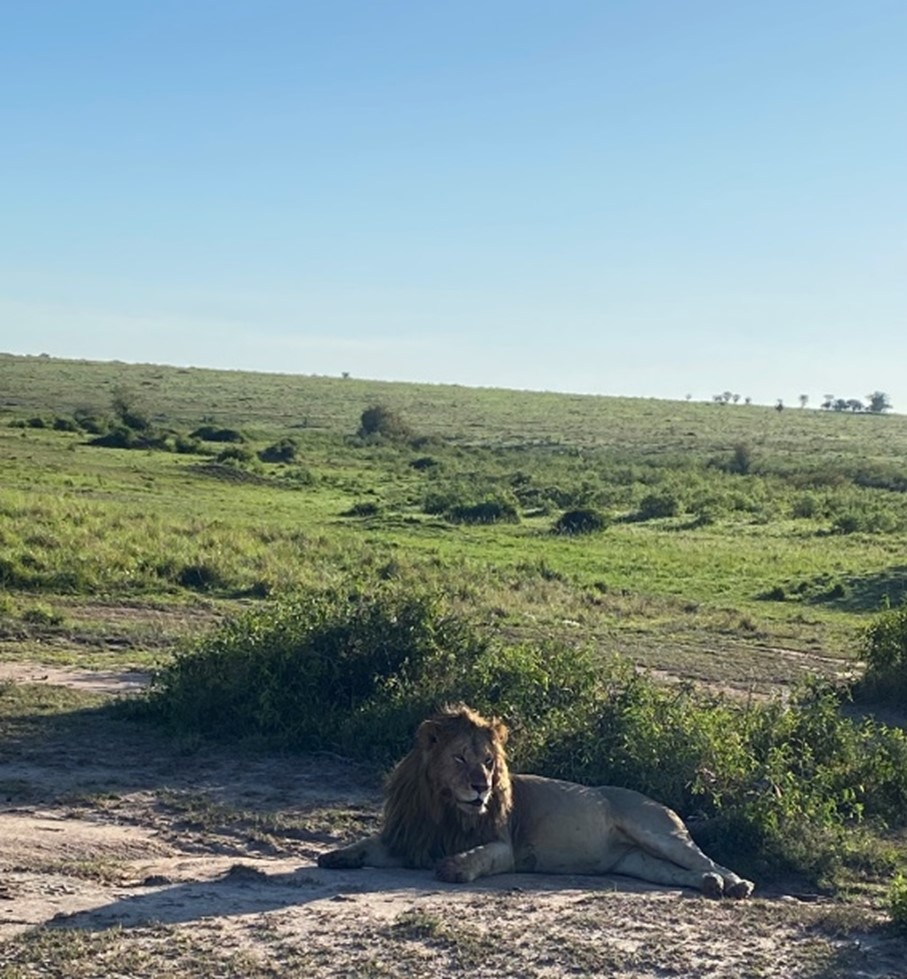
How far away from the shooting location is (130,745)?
10703mm

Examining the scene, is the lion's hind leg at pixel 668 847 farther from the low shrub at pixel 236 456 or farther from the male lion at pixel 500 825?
the low shrub at pixel 236 456

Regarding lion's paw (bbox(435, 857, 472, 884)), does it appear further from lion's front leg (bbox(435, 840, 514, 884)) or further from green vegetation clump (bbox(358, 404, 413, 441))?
green vegetation clump (bbox(358, 404, 413, 441))

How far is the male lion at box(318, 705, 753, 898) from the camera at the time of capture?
7.77 m

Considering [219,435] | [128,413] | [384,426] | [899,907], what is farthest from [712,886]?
[384,426]

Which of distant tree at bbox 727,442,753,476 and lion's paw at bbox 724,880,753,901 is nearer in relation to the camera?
lion's paw at bbox 724,880,753,901

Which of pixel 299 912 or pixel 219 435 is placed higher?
pixel 219 435

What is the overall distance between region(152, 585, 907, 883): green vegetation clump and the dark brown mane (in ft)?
4.88

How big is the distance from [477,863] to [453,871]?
15cm

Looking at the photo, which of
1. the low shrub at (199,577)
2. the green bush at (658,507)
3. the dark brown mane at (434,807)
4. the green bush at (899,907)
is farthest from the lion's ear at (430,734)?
the green bush at (658,507)

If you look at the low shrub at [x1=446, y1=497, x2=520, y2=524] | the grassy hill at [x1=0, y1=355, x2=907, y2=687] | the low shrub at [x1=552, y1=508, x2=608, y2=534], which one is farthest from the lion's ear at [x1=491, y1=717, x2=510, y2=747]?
A: the low shrub at [x1=446, y1=497, x2=520, y2=524]

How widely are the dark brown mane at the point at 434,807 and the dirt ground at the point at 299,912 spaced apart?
19 cm

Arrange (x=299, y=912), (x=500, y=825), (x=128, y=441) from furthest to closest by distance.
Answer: (x=128, y=441)
(x=500, y=825)
(x=299, y=912)

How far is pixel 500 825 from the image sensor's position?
26.2 ft

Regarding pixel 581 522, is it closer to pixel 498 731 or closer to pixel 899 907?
pixel 498 731
